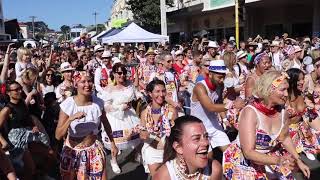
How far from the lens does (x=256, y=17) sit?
96.0 ft

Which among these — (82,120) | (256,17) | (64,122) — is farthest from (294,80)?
(256,17)

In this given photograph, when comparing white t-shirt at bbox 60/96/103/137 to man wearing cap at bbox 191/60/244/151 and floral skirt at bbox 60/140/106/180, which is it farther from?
man wearing cap at bbox 191/60/244/151

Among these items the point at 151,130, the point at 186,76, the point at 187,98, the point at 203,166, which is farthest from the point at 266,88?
the point at 186,76

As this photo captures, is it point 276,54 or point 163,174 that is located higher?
point 276,54

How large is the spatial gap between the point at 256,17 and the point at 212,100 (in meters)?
24.8

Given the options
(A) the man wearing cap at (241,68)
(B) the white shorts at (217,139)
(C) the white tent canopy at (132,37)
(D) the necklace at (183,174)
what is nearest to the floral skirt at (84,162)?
(B) the white shorts at (217,139)

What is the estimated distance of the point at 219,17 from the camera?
113 ft

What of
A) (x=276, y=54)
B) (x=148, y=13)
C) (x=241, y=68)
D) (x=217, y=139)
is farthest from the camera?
(x=148, y=13)

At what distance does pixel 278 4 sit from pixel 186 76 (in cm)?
1642

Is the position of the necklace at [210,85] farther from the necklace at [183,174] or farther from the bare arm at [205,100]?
the necklace at [183,174]

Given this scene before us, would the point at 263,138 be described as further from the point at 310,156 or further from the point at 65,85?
the point at 65,85

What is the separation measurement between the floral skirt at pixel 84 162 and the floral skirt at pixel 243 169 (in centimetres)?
140

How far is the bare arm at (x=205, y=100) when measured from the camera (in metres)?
5.28

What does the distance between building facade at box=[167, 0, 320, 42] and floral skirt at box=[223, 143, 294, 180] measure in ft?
53.9
